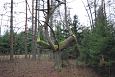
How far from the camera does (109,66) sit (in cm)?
1761

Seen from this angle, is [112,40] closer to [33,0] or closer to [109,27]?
[109,27]

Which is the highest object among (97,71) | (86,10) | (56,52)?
(86,10)

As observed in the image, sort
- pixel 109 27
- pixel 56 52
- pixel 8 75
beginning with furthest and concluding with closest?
1. pixel 109 27
2. pixel 56 52
3. pixel 8 75

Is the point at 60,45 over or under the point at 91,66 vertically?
over

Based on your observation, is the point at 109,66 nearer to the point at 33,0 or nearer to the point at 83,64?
the point at 83,64

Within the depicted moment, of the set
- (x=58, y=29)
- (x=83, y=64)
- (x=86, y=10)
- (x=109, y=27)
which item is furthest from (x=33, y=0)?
(x=109, y=27)

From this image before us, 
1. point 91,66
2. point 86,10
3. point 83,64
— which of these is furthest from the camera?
point 86,10

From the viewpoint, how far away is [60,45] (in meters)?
17.0

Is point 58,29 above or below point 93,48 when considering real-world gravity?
above

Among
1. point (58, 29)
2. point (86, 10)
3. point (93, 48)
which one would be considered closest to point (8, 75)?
point (93, 48)

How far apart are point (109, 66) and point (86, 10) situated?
63.5ft

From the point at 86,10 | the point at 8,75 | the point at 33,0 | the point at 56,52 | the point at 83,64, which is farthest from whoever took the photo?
the point at 86,10

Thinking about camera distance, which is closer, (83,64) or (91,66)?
(91,66)

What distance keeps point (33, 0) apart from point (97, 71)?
1662 cm
